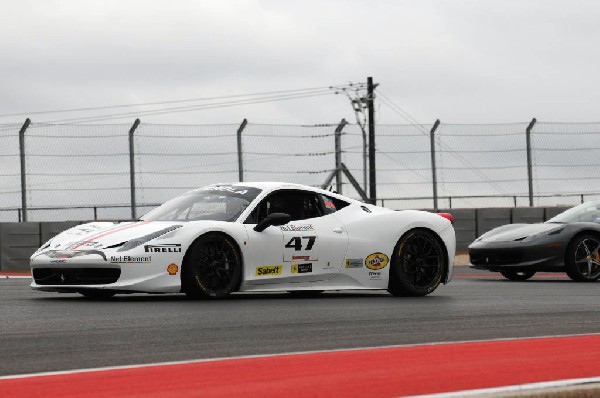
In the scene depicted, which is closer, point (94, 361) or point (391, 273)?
point (94, 361)

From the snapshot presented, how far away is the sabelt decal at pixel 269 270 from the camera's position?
1155 cm

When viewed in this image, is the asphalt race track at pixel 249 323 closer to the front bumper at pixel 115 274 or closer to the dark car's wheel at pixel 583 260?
Result: the front bumper at pixel 115 274

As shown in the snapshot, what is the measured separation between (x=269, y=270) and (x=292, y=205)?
2.92 ft

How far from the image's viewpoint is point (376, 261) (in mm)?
12383

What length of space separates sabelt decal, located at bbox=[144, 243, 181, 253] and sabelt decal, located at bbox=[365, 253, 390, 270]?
2.34 m

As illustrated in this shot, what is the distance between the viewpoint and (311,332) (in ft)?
26.9

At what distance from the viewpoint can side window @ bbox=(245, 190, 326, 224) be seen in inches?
469

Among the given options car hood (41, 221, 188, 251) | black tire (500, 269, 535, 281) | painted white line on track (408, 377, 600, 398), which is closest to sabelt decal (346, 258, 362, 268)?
car hood (41, 221, 188, 251)

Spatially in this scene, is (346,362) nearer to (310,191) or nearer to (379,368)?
(379,368)

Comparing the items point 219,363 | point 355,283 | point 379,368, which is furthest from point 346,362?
point 355,283

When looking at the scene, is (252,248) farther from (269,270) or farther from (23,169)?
(23,169)

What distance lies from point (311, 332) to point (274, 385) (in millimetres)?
2563

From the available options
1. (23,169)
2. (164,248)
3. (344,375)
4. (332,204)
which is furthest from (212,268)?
(23,169)

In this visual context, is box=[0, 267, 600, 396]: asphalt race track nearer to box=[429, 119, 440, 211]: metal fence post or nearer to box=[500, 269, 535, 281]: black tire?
box=[500, 269, 535, 281]: black tire
